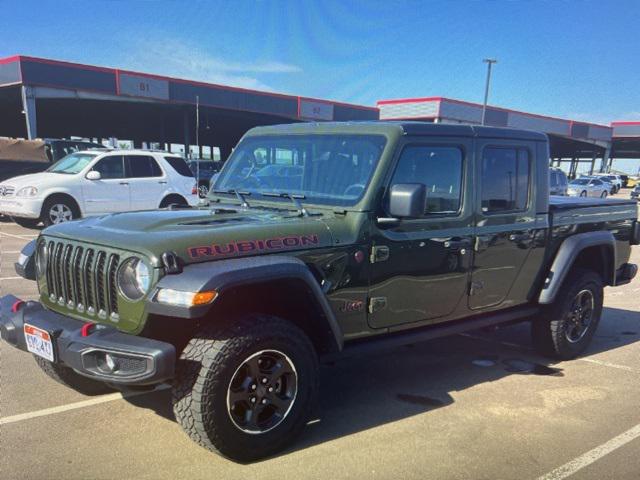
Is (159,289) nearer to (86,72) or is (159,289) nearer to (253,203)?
(253,203)

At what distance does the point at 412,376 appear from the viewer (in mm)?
4625

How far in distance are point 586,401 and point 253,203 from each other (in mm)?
2947

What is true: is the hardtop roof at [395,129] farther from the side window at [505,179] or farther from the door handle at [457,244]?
the door handle at [457,244]

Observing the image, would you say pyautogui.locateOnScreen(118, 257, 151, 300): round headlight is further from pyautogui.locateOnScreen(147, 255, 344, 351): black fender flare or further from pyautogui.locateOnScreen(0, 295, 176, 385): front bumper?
pyautogui.locateOnScreen(0, 295, 176, 385): front bumper

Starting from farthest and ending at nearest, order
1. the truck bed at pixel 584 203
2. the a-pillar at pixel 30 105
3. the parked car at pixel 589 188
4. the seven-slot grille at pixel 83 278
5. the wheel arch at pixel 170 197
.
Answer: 1. the parked car at pixel 589 188
2. the a-pillar at pixel 30 105
3. the wheel arch at pixel 170 197
4. the truck bed at pixel 584 203
5. the seven-slot grille at pixel 83 278

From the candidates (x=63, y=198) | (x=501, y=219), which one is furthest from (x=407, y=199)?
(x=63, y=198)

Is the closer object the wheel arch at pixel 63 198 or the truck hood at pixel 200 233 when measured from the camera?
the truck hood at pixel 200 233

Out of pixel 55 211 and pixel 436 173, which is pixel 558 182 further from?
pixel 436 173

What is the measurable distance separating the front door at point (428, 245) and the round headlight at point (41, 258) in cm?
210

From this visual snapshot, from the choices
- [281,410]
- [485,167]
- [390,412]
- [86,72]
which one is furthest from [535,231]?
[86,72]

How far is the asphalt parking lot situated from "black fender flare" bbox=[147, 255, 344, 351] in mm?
908

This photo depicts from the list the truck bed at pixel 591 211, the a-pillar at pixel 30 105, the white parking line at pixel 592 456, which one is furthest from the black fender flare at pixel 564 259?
the a-pillar at pixel 30 105

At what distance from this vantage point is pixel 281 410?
128 inches

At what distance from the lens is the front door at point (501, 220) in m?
4.28
